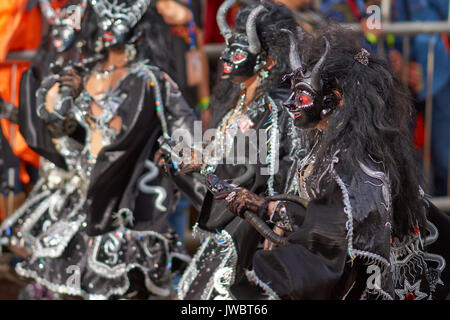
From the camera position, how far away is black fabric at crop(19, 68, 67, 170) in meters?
5.21

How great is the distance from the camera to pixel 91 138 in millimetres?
5047

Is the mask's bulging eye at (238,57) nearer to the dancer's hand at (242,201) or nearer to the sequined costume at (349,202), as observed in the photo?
the sequined costume at (349,202)

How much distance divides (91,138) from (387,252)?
2356 mm

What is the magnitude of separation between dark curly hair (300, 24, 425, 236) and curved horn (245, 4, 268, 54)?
28.1 inches

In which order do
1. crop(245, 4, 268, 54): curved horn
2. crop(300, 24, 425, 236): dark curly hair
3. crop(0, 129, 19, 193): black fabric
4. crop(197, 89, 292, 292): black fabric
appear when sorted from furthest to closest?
crop(0, 129, 19, 193): black fabric, crop(245, 4, 268, 54): curved horn, crop(197, 89, 292, 292): black fabric, crop(300, 24, 425, 236): dark curly hair

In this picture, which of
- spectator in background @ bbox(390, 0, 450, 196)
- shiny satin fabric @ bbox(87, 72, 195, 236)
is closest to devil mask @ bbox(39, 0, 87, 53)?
shiny satin fabric @ bbox(87, 72, 195, 236)

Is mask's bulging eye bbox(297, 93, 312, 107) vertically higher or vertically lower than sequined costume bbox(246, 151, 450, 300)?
higher

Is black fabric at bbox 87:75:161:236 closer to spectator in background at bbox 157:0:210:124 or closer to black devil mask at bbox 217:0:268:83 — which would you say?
black devil mask at bbox 217:0:268:83

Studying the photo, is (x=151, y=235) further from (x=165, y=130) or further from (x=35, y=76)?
(x=35, y=76)

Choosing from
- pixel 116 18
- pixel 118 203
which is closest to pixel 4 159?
pixel 118 203

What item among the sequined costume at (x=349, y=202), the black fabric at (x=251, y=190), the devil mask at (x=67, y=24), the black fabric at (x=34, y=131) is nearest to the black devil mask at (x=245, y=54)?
the black fabric at (x=251, y=190)
